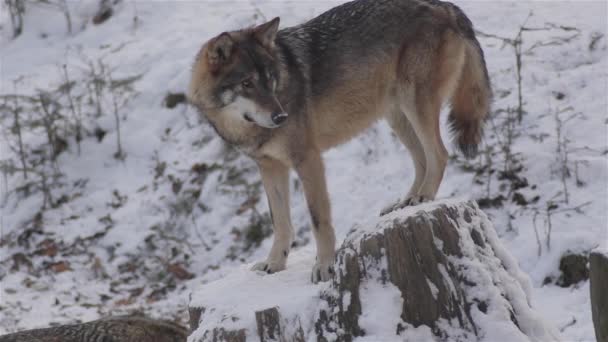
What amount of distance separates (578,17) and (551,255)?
390 cm

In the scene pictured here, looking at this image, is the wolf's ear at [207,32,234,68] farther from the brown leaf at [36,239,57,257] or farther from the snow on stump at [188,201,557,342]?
the brown leaf at [36,239,57,257]

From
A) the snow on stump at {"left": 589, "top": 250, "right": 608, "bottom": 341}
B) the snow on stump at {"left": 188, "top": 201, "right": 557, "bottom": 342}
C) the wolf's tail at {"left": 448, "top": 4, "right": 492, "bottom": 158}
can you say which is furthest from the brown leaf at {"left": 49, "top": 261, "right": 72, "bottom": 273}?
the snow on stump at {"left": 589, "top": 250, "right": 608, "bottom": 341}

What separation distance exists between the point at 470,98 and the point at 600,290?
230 cm

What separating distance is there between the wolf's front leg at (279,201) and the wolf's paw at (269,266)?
2 centimetres

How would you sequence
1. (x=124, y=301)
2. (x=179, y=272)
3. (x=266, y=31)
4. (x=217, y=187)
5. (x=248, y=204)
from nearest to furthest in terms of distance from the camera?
(x=266, y=31) → (x=124, y=301) → (x=179, y=272) → (x=248, y=204) → (x=217, y=187)

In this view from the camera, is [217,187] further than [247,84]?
Yes

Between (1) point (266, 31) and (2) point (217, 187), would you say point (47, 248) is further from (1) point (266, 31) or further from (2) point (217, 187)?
(1) point (266, 31)

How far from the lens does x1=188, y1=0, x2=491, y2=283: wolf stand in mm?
4516

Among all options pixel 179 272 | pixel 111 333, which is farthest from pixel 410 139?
pixel 179 272

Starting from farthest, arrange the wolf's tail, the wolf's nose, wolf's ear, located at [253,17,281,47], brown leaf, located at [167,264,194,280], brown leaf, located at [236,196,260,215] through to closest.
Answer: brown leaf, located at [236,196,260,215]
brown leaf, located at [167,264,194,280]
the wolf's tail
wolf's ear, located at [253,17,281,47]
the wolf's nose

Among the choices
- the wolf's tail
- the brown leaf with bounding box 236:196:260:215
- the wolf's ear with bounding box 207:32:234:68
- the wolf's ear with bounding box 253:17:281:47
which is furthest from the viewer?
the brown leaf with bounding box 236:196:260:215

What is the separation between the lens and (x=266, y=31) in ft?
15.0

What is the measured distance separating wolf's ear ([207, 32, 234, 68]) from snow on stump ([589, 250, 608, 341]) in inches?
92.5

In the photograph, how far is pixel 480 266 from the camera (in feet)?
10.8
